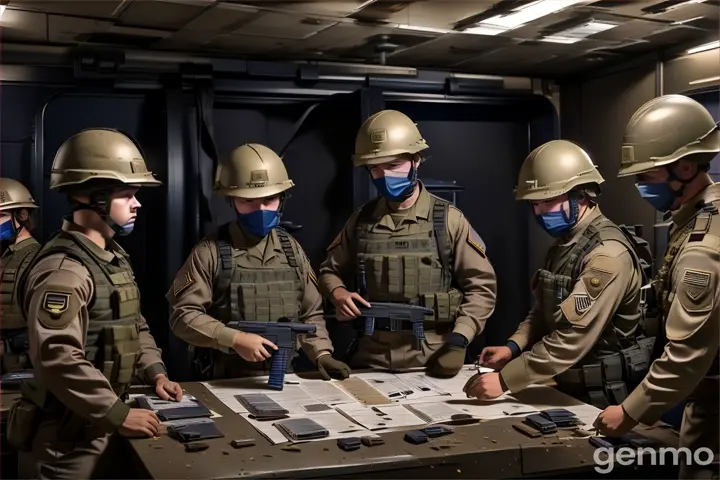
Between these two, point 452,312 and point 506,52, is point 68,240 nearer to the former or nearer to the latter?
point 452,312

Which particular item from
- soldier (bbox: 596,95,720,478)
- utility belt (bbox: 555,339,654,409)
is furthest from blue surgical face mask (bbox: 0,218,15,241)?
soldier (bbox: 596,95,720,478)

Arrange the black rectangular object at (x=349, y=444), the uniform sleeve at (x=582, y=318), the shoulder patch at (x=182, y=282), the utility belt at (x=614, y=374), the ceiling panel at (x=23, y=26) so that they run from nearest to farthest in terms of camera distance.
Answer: the black rectangular object at (x=349, y=444)
the uniform sleeve at (x=582, y=318)
the utility belt at (x=614, y=374)
the shoulder patch at (x=182, y=282)
the ceiling panel at (x=23, y=26)

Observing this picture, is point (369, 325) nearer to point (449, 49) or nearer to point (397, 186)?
point (397, 186)

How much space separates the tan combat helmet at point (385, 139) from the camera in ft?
12.6

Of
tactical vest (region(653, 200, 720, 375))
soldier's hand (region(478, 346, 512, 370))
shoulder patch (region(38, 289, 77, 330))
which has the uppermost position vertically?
tactical vest (region(653, 200, 720, 375))

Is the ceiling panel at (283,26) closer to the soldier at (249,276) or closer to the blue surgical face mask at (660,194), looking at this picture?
the soldier at (249,276)

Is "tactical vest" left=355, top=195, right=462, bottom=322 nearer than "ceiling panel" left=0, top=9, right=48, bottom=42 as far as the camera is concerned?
Yes

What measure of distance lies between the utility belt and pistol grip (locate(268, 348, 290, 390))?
128 centimetres

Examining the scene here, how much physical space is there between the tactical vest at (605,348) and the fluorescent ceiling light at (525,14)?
132 cm

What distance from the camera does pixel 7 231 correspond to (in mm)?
4566

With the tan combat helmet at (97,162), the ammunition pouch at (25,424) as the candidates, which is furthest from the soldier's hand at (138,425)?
the tan combat helmet at (97,162)

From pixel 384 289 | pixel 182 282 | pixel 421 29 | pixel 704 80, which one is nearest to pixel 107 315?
pixel 182 282

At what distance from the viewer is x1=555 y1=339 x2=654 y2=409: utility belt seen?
10.3 ft

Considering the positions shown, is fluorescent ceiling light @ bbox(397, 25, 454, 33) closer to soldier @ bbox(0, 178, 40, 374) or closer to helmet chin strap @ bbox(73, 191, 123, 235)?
helmet chin strap @ bbox(73, 191, 123, 235)
